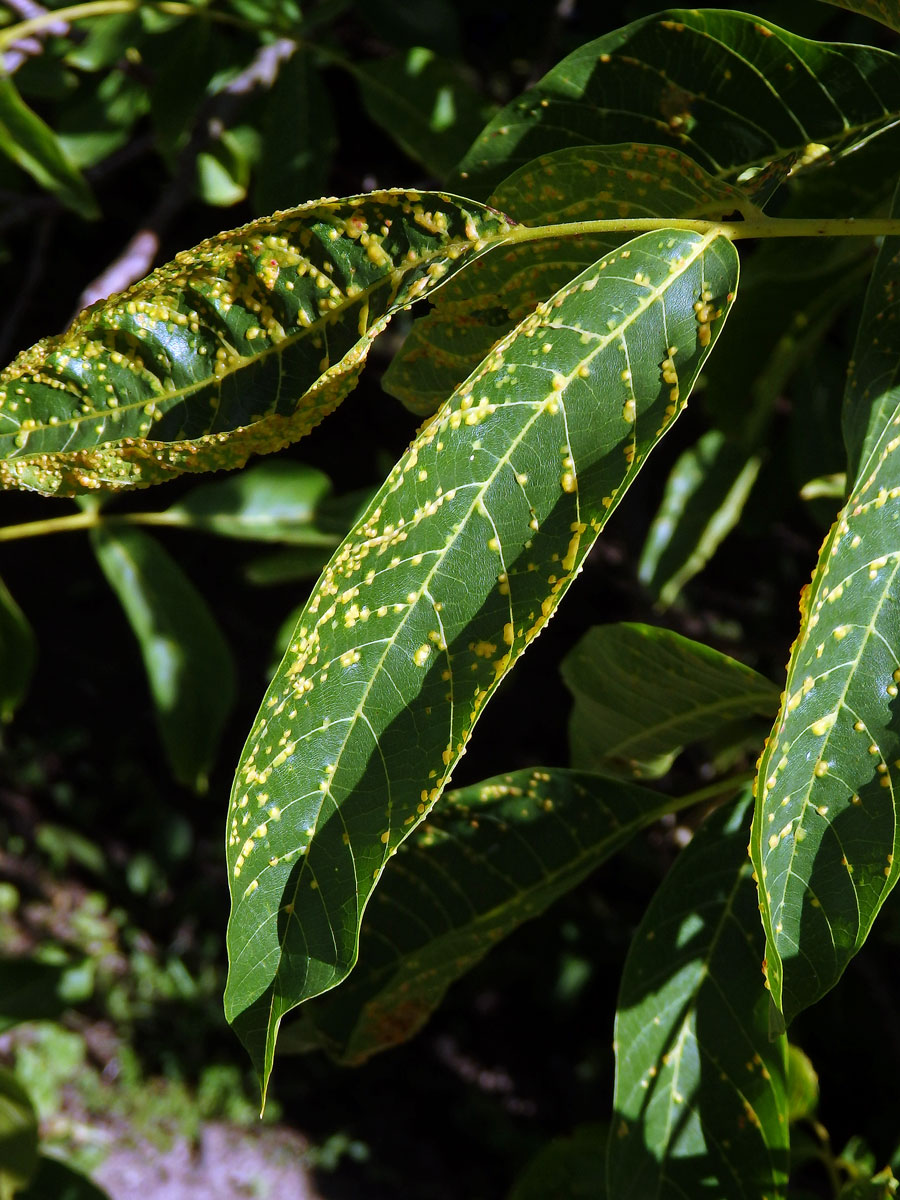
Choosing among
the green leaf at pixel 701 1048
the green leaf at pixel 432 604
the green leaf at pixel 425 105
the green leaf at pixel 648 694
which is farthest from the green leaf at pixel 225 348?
the green leaf at pixel 425 105

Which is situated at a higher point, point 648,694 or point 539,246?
point 539,246

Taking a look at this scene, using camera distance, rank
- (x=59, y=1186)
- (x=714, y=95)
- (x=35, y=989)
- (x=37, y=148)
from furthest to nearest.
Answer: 1. (x=35, y=989)
2. (x=59, y=1186)
3. (x=37, y=148)
4. (x=714, y=95)

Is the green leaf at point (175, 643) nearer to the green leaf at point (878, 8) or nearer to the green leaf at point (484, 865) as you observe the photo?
the green leaf at point (484, 865)

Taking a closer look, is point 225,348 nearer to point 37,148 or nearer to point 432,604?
point 432,604

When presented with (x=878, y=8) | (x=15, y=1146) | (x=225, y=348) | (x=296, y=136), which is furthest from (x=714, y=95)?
(x=15, y=1146)


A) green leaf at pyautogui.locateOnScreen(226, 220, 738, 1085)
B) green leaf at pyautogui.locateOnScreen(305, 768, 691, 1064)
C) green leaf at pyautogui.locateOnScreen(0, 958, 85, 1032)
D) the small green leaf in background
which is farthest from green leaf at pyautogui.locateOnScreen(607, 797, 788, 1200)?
green leaf at pyautogui.locateOnScreen(0, 958, 85, 1032)

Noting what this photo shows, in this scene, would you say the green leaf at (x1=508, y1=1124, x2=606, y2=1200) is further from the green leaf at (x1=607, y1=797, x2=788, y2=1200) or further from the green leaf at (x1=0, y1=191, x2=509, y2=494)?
the green leaf at (x1=0, y1=191, x2=509, y2=494)

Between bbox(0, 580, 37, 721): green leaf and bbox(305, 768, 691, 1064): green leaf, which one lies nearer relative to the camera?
bbox(305, 768, 691, 1064): green leaf
